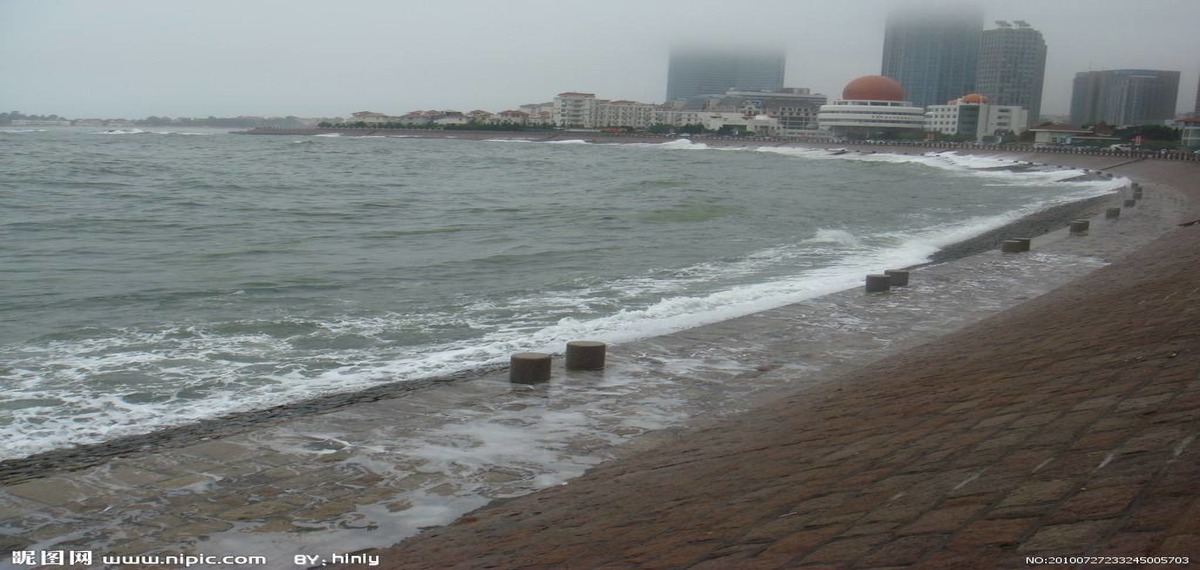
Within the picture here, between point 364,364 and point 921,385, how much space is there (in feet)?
17.8

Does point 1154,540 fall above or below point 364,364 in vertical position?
above

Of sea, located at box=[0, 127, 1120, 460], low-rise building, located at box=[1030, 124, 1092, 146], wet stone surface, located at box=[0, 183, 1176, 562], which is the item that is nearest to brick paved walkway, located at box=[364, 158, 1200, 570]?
wet stone surface, located at box=[0, 183, 1176, 562]

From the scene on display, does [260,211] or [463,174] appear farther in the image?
[463,174]

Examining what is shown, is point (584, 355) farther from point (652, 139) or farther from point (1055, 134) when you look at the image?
point (652, 139)

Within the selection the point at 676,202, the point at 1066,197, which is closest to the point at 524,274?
the point at 676,202

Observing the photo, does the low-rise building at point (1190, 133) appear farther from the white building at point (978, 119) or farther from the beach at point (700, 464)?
the beach at point (700, 464)

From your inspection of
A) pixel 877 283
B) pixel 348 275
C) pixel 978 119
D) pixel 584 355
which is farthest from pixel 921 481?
pixel 978 119

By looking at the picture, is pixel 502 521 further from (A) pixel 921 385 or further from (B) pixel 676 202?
(B) pixel 676 202

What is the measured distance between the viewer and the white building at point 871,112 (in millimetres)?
164750

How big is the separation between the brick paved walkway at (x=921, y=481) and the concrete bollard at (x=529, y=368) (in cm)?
195

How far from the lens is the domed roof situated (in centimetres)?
16725

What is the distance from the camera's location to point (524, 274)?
17.2 metres

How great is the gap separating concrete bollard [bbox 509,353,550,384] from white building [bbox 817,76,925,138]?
16353 centimetres

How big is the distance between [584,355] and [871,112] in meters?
164
